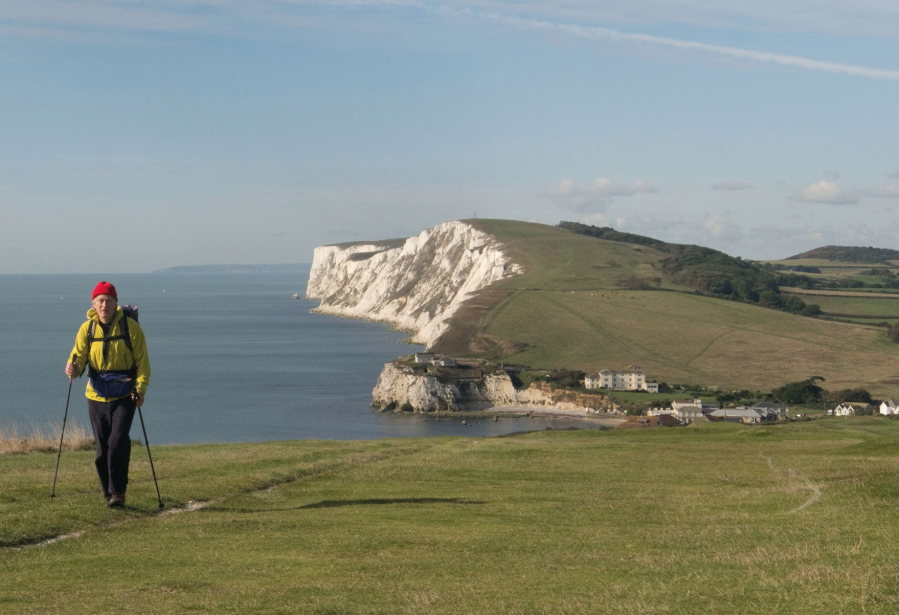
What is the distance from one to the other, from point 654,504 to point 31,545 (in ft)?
24.1

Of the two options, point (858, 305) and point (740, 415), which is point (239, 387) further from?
point (858, 305)

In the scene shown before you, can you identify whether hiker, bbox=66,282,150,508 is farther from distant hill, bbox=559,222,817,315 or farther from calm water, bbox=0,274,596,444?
distant hill, bbox=559,222,817,315

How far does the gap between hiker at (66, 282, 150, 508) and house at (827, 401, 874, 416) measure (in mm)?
83537

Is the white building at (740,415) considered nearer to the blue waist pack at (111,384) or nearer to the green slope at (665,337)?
the green slope at (665,337)

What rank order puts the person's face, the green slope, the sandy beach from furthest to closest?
Answer: 1. the green slope
2. the sandy beach
3. the person's face

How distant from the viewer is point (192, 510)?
1059 cm

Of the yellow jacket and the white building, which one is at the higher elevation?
the yellow jacket

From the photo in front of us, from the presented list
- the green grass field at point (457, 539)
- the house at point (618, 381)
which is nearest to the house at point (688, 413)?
the house at point (618, 381)

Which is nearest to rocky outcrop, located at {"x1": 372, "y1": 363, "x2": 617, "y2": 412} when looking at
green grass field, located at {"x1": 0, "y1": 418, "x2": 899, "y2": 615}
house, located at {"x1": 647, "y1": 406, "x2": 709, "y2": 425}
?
house, located at {"x1": 647, "y1": 406, "x2": 709, "y2": 425}

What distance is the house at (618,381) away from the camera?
4040 inches

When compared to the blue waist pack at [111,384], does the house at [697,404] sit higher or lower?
lower

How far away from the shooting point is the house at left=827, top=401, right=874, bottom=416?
275 ft

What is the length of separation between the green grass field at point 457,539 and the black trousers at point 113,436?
45 centimetres

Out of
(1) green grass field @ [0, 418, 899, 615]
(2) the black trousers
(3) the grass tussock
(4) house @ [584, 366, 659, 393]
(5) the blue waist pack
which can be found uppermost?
(5) the blue waist pack
